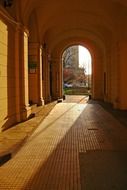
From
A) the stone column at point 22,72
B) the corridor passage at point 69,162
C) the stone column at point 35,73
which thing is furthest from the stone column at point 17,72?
the stone column at point 35,73

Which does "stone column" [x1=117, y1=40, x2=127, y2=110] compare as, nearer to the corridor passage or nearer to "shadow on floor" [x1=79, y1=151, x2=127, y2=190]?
the corridor passage

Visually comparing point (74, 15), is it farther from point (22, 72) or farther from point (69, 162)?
point (69, 162)

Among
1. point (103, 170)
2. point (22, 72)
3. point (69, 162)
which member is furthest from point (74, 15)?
point (103, 170)

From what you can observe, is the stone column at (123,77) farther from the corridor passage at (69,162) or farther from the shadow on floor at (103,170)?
the shadow on floor at (103,170)

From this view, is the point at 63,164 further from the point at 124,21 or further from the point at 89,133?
the point at 124,21

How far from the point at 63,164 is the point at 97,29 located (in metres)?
16.7

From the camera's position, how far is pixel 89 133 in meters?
9.79

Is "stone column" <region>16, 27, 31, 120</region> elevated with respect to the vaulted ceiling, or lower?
lower

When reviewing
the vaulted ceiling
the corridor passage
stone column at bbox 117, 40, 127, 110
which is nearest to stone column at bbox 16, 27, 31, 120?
the vaulted ceiling

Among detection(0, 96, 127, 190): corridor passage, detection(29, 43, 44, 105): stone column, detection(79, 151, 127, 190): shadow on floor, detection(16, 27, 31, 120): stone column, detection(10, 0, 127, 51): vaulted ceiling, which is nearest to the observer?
detection(79, 151, 127, 190): shadow on floor

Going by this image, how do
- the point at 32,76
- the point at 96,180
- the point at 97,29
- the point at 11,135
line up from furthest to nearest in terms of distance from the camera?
the point at 97,29 → the point at 32,76 → the point at 11,135 → the point at 96,180

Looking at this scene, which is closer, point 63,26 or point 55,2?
point 55,2

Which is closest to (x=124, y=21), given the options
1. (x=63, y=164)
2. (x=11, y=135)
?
(x=11, y=135)

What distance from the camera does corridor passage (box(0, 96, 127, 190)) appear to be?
17.2ft
